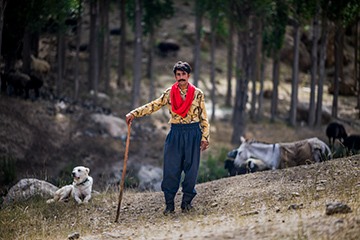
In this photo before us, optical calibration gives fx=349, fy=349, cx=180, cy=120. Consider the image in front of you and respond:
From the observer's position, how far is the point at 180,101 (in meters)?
5.46

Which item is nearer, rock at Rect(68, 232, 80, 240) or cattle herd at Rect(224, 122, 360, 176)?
rock at Rect(68, 232, 80, 240)

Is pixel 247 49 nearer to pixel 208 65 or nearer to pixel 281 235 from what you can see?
pixel 281 235

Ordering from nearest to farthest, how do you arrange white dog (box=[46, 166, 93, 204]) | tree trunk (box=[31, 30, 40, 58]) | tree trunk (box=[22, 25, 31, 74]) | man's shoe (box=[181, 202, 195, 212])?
man's shoe (box=[181, 202, 195, 212]), white dog (box=[46, 166, 93, 204]), tree trunk (box=[22, 25, 31, 74]), tree trunk (box=[31, 30, 40, 58])

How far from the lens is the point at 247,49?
14422mm

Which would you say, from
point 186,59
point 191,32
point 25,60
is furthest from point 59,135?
point 191,32

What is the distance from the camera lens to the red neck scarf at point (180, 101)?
17.7ft

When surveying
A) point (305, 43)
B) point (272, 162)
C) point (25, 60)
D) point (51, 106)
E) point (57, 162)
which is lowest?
point (57, 162)

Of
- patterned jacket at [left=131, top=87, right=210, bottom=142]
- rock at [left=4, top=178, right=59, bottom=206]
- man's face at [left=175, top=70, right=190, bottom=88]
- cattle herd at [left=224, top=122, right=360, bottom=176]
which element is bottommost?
rock at [left=4, top=178, right=59, bottom=206]

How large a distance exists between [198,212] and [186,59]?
957 inches

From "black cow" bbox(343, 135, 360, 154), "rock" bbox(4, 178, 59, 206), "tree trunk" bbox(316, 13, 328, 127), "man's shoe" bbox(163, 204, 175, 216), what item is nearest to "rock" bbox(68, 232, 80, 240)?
"man's shoe" bbox(163, 204, 175, 216)

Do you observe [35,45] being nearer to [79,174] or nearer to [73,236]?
[79,174]

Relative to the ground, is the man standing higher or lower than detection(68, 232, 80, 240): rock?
higher

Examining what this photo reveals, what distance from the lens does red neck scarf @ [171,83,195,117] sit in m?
5.40

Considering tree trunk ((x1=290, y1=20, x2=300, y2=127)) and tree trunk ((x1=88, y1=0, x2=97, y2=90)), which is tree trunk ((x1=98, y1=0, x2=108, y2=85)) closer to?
tree trunk ((x1=88, y1=0, x2=97, y2=90))
